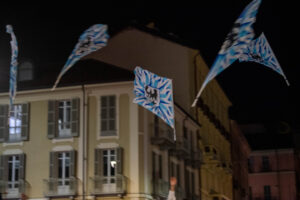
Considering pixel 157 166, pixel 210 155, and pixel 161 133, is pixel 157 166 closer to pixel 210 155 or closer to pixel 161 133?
pixel 161 133

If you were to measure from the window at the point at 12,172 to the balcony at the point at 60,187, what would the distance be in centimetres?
177

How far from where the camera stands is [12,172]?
43188mm

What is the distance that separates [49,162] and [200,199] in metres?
15.1

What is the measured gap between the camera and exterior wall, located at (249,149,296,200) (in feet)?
288

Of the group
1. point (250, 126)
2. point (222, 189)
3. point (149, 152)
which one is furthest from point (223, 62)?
point (250, 126)

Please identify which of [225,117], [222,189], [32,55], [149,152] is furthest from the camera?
[225,117]

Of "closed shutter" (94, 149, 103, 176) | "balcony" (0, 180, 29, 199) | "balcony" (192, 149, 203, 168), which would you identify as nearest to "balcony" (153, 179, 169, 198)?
"closed shutter" (94, 149, 103, 176)

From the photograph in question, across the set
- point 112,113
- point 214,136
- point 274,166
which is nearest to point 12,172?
point 112,113

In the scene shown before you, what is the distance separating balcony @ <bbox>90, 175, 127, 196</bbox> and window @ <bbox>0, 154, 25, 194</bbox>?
184 inches

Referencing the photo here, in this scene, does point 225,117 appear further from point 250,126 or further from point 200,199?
point 250,126

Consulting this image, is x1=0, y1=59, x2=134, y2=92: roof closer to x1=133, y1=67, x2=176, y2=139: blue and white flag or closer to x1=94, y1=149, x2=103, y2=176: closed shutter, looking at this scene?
x1=94, y1=149, x2=103, y2=176: closed shutter

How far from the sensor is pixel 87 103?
141 feet

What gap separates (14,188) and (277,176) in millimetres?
52356

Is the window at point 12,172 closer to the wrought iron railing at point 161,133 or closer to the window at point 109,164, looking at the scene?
the window at point 109,164
